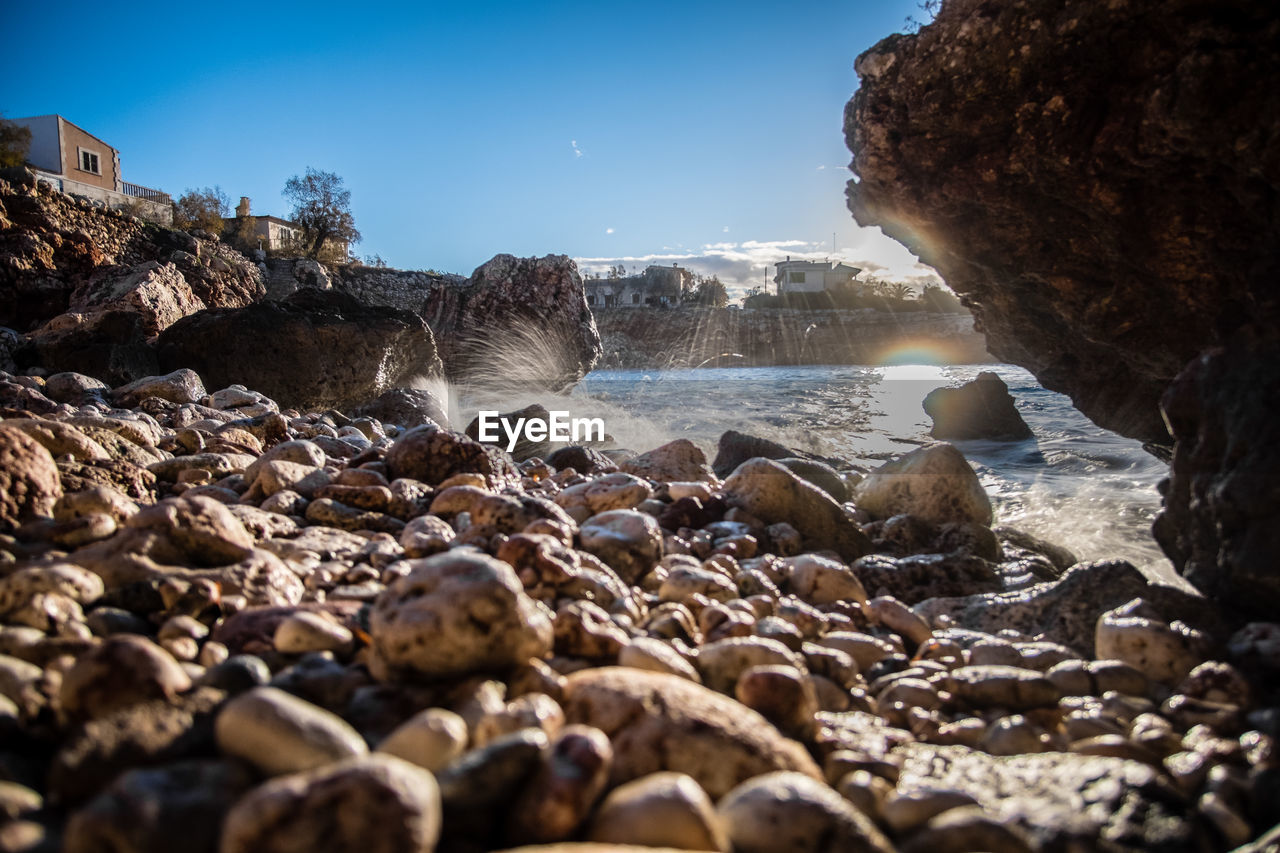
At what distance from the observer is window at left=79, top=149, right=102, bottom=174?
31469mm

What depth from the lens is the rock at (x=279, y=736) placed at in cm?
108

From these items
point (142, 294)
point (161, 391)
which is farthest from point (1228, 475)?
point (142, 294)

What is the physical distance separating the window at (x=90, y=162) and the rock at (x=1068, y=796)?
41848mm

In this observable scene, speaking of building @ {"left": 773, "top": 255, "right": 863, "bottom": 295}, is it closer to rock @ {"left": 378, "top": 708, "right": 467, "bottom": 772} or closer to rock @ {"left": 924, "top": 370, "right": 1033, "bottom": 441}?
rock @ {"left": 924, "top": 370, "right": 1033, "bottom": 441}

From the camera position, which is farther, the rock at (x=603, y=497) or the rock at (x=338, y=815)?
the rock at (x=603, y=497)

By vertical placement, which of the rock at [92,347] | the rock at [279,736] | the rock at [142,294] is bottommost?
the rock at [279,736]

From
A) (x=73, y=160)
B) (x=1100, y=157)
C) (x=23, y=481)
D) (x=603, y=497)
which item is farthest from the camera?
(x=73, y=160)

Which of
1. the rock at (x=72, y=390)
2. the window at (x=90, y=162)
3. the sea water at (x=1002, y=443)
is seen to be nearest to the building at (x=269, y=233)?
the window at (x=90, y=162)

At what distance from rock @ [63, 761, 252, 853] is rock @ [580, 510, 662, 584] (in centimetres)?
159

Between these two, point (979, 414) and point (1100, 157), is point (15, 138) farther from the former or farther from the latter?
point (1100, 157)

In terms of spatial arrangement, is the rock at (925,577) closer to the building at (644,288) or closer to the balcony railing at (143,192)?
the balcony railing at (143,192)

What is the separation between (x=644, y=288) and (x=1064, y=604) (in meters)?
60.7

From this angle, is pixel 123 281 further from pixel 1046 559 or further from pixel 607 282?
pixel 607 282

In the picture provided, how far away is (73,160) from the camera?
3080 centimetres
